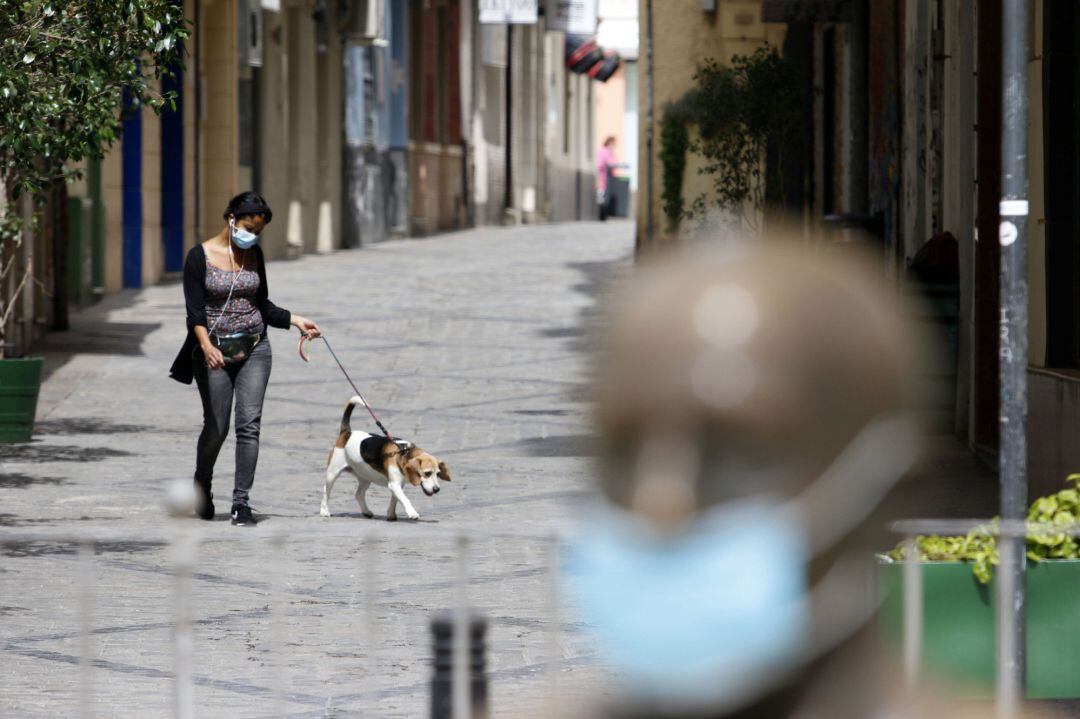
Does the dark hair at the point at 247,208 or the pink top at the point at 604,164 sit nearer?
the dark hair at the point at 247,208

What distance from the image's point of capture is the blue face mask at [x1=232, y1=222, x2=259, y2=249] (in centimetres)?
981

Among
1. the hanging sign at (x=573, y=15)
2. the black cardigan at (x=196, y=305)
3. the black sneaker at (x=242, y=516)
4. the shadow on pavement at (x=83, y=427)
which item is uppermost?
the hanging sign at (x=573, y=15)

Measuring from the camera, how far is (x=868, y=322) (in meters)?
1.26

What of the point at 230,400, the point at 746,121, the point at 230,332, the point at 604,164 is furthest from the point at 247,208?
the point at 604,164

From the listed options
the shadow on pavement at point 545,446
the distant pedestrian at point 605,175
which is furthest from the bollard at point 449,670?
the distant pedestrian at point 605,175

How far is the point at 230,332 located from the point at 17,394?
2869 mm

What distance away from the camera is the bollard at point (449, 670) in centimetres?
289

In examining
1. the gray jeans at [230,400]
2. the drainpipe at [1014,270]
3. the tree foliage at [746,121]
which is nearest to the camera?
the drainpipe at [1014,270]

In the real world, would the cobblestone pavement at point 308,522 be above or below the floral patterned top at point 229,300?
below

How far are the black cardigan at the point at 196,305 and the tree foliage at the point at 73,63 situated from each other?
76cm

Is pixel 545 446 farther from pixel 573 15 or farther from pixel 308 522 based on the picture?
pixel 573 15

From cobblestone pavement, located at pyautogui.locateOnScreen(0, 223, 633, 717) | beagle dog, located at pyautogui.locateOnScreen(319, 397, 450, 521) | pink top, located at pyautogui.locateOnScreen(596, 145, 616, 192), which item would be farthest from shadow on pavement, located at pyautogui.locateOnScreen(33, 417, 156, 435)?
pink top, located at pyautogui.locateOnScreen(596, 145, 616, 192)

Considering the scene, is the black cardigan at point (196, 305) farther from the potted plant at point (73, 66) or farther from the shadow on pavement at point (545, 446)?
the shadow on pavement at point (545, 446)

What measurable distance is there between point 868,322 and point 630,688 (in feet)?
0.90
